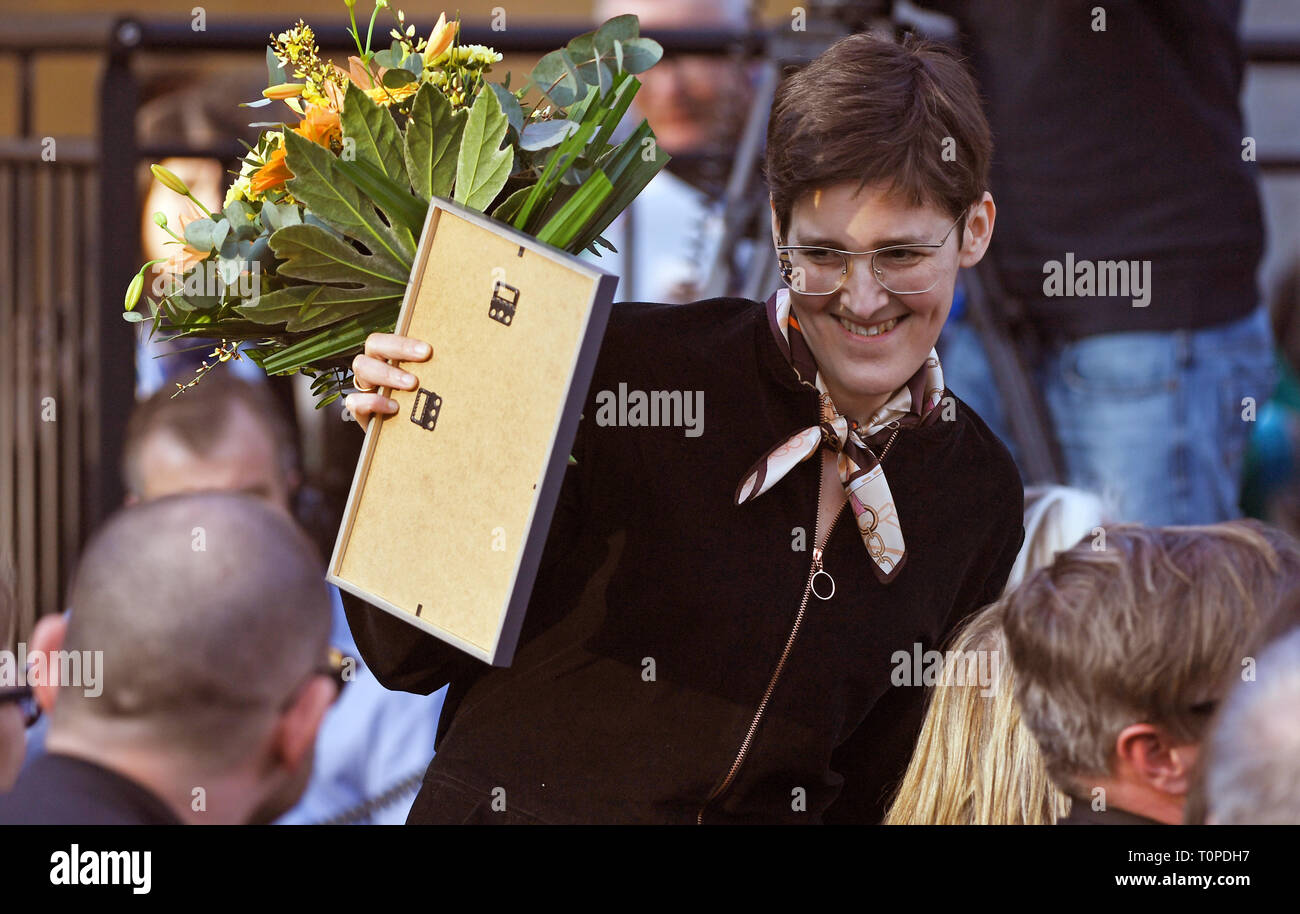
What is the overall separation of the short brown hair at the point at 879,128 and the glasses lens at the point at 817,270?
0.06m

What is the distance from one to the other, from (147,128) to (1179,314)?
3401 mm

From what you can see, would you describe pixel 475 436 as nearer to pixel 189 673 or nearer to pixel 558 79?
pixel 558 79

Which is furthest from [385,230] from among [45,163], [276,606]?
[45,163]

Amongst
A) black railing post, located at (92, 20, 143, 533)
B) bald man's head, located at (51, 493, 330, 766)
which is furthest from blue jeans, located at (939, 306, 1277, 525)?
black railing post, located at (92, 20, 143, 533)

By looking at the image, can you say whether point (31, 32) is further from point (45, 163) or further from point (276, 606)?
point (276, 606)

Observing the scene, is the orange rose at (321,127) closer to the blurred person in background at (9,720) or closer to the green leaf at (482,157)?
the green leaf at (482,157)

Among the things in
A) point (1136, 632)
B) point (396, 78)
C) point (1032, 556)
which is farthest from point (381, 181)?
point (1032, 556)

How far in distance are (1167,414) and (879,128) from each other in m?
1.48

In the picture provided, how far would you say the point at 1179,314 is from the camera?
9.89ft

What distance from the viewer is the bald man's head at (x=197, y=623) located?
2004mm

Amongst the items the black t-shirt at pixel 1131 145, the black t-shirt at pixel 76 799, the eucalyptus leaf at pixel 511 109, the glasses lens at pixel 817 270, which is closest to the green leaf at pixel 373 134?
the eucalyptus leaf at pixel 511 109

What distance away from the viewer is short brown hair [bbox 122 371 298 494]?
3295 mm
